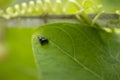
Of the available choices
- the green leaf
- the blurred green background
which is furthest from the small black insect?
the blurred green background

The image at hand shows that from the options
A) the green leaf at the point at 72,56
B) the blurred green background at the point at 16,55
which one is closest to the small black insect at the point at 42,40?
the green leaf at the point at 72,56

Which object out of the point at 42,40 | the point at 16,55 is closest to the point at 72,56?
the point at 42,40

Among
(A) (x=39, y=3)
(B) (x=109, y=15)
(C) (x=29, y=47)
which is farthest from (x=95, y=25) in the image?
(C) (x=29, y=47)

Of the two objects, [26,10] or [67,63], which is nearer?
[67,63]

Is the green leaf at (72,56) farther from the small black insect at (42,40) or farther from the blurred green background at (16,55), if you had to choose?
the blurred green background at (16,55)

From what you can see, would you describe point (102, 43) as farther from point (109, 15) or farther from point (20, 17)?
point (20, 17)
